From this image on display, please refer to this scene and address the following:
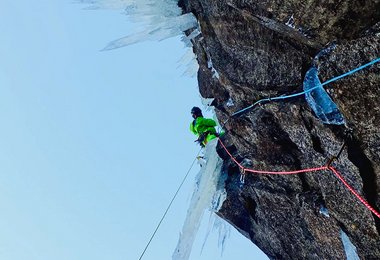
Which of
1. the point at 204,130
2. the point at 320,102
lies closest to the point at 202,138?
the point at 204,130

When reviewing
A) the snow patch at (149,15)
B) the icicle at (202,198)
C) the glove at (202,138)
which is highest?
the snow patch at (149,15)

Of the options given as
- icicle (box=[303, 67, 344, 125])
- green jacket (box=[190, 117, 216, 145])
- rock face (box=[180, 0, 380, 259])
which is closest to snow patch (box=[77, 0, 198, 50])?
rock face (box=[180, 0, 380, 259])

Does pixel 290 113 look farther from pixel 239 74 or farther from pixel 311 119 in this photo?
pixel 239 74

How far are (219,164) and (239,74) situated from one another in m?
4.31

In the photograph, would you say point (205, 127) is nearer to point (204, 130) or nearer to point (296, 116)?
point (204, 130)

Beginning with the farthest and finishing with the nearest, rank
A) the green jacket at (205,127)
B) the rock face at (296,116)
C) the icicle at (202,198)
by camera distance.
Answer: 1. the green jacket at (205,127)
2. the icicle at (202,198)
3. the rock face at (296,116)

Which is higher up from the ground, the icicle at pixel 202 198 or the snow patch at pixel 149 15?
the snow patch at pixel 149 15

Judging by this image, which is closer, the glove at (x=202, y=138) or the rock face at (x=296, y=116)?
the rock face at (x=296, y=116)

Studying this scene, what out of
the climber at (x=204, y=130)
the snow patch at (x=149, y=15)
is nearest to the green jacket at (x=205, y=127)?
the climber at (x=204, y=130)

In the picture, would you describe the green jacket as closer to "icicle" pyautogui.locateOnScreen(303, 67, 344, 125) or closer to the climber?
the climber

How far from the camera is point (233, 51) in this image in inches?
344

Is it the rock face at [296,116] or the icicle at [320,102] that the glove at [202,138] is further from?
Result: the icicle at [320,102]

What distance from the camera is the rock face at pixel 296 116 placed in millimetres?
5695

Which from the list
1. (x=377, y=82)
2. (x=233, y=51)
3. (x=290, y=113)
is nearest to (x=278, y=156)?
(x=290, y=113)
